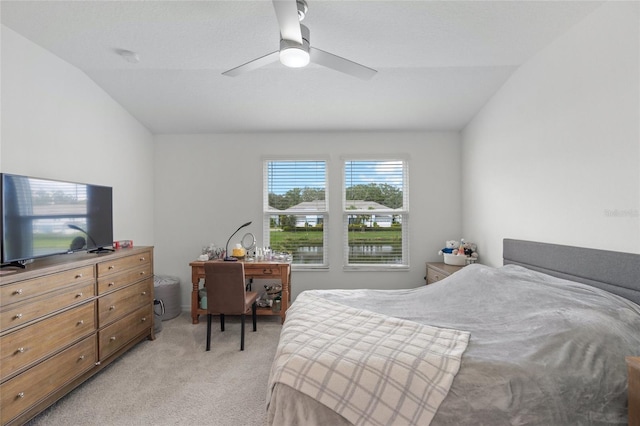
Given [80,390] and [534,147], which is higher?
[534,147]

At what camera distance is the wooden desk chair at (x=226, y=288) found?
288 cm

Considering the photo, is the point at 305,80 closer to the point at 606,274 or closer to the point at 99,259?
the point at 99,259

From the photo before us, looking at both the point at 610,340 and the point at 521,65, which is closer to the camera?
the point at 610,340

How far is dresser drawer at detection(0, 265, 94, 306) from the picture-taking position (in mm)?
1712

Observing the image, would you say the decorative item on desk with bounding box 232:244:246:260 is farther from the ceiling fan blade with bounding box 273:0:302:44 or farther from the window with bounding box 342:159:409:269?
the ceiling fan blade with bounding box 273:0:302:44

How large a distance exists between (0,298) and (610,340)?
3284mm

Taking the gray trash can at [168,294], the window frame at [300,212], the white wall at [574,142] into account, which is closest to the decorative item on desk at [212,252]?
the gray trash can at [168,294]

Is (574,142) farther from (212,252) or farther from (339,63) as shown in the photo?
(212,252)

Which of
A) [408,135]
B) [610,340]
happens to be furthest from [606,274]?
[408,135]

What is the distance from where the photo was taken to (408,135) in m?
4.12

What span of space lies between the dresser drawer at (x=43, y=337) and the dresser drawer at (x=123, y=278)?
17 centimetres

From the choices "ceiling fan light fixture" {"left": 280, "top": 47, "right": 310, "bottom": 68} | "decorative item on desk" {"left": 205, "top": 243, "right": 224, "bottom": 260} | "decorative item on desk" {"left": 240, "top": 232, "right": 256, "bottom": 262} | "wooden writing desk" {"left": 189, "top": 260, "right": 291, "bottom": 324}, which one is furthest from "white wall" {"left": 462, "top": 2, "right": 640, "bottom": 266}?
"decorative item on desk" {"left": 205, "top": 243, "right": 224, "bottom": 260}

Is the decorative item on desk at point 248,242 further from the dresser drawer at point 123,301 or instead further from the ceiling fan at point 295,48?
the ceiling fan at point 295,48

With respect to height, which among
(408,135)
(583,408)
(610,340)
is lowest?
(583,408)
